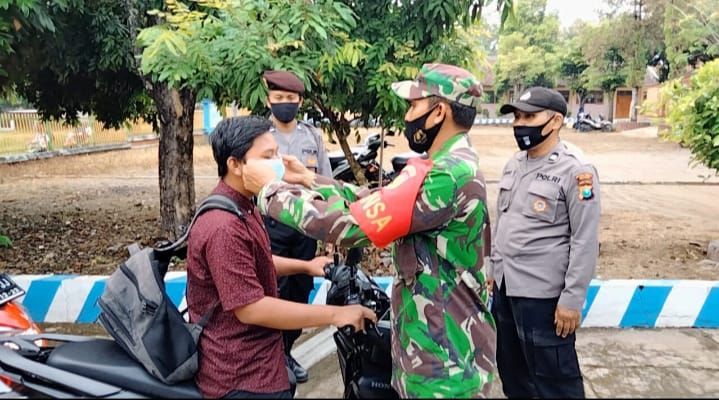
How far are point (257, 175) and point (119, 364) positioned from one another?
731mm

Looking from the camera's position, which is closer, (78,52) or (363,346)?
(363,346)

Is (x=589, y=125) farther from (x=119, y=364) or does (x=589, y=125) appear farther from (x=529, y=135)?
(x=119, y=364)

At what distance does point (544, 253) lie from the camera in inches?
106

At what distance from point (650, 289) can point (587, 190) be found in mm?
2269

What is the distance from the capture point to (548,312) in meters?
2.67

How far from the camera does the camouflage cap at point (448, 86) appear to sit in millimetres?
1702

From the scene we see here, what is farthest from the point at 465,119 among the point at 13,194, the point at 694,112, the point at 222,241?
the point at 13,194

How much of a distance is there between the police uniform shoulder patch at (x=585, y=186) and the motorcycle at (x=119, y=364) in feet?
3.44

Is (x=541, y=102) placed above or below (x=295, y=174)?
above

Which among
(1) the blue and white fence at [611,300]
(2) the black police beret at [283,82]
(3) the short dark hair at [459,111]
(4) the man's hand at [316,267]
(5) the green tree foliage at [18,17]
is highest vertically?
(5) the green tree foliage at [18,17]

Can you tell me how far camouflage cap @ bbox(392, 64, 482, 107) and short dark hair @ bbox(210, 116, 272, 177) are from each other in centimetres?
49

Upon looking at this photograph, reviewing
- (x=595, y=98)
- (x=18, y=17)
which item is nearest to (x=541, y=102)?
(x=18, y=17)

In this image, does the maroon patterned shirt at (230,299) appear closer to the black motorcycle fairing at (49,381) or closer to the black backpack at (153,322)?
the black backpack at (153,322)

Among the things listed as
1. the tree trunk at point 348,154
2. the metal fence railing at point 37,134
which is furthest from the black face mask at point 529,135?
the metal fence railing at point 37,134
